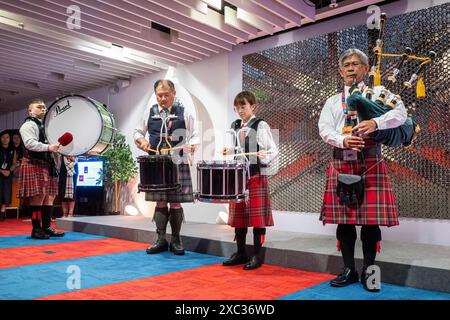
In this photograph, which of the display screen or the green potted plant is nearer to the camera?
the green potted plant

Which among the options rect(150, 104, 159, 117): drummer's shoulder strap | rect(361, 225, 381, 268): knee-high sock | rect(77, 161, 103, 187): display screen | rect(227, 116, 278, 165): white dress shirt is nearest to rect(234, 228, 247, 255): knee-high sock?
rect(227, 116, 278, 165): white dress shirt

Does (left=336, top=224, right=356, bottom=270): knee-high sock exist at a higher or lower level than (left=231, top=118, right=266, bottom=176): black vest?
lower

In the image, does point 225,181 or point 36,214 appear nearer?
point 225,181

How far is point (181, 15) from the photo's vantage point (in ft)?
16.1

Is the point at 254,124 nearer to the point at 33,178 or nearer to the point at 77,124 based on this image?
the point at 77,124

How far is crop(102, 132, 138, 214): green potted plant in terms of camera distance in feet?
23.6

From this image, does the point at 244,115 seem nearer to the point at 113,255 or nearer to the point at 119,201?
the point at 113,255

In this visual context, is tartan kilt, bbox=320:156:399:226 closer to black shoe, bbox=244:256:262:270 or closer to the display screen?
black shoe, bbox=244:256:262:270

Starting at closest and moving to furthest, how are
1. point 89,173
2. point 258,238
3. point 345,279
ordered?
1. point 345,279
2. point 258,238
3. point 89,173

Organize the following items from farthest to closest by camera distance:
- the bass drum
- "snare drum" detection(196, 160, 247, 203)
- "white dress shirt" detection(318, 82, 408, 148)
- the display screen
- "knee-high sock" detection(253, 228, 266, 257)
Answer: the display screen
the bass drum
"knee-high sock" detection(253, 228, 266, 257)
"snare drum" detection(196, 160, 247, 203)
"white dress shirt" detection(318, 82, 408, 148)

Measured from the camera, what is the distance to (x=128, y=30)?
5207 millimetres

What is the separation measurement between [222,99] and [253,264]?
10.4 ft

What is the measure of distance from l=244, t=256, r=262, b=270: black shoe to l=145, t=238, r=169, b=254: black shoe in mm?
1056

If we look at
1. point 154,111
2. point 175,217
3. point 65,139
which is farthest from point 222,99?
point 175,217
